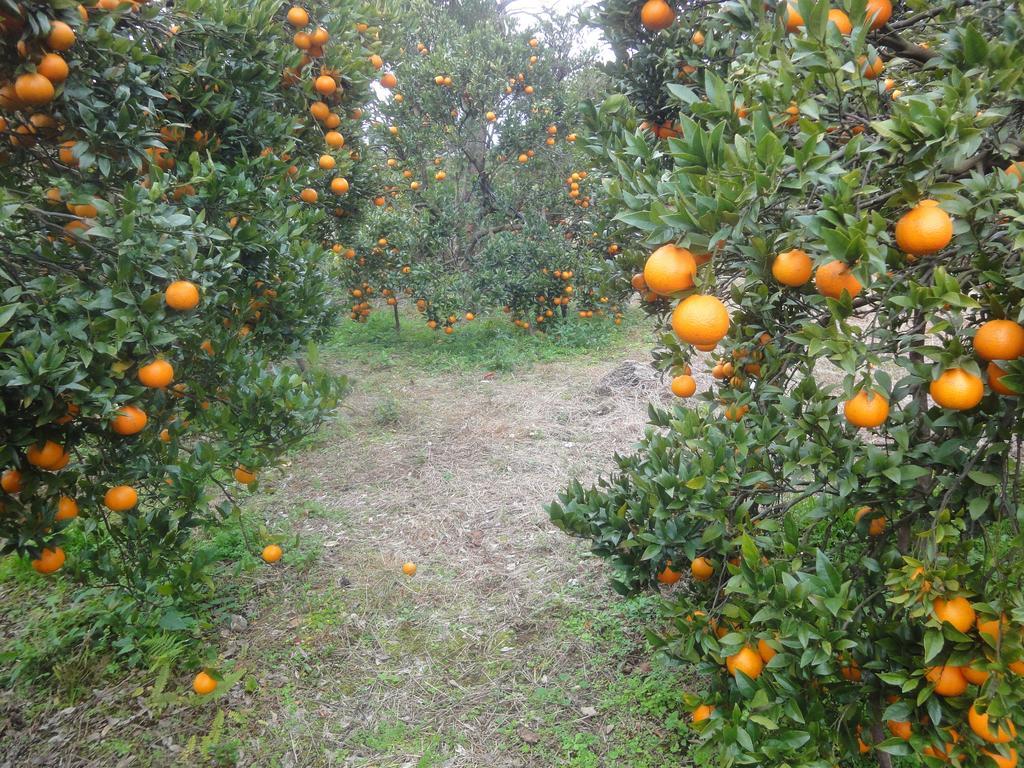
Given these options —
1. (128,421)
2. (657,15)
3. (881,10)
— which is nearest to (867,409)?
(881,10)

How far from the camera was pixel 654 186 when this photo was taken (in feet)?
4.89

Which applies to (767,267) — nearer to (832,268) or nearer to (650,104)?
(832,268)

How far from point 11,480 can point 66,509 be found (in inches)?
8.4

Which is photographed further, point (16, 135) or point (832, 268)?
point (16, 135)

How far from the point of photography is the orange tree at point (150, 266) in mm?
2061

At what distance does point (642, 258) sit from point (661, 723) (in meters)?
1.99

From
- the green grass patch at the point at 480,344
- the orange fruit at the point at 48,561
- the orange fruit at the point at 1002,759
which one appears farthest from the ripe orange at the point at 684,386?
the green grass patch at the point at 480,344

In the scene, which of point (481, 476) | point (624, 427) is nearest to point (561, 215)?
point (624, 427)

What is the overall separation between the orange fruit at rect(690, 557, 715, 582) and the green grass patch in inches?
220

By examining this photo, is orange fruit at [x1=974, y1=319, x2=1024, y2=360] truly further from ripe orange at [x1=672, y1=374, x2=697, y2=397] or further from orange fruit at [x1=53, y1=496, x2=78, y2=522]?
orange fruit at [x1=53, y1=496, x2=78, y2=522]

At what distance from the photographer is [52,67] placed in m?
2.11

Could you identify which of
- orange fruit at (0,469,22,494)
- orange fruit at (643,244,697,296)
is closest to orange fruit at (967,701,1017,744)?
orange fruit at (643,244,697,296)

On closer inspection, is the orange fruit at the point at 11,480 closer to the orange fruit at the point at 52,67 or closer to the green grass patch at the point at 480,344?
the orange fruit at the point at 52,67

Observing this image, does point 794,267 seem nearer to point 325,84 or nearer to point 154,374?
point 154,374
